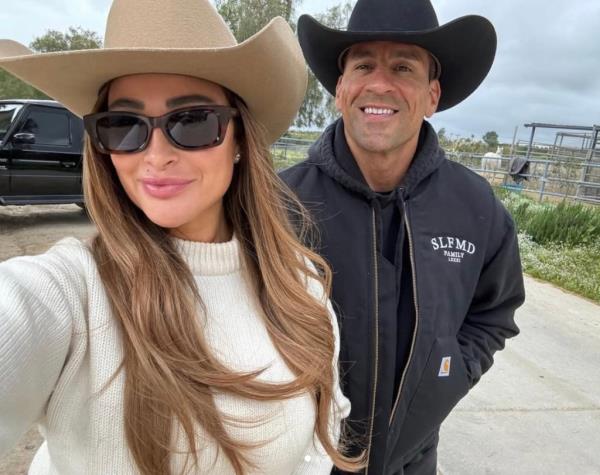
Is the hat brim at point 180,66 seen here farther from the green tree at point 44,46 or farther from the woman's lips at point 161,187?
the green tree at point 44,46

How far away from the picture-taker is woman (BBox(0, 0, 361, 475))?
87cm

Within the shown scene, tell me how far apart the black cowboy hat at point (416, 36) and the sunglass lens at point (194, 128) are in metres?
0.77

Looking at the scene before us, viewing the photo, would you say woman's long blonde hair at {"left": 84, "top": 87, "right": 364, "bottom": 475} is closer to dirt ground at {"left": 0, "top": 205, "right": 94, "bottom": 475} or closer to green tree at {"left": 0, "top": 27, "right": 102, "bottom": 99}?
dirt ground at {"left": 0, "top": 205, "right": 94, "bottom": 475}

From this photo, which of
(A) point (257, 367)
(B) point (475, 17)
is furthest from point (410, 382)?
(B) point (475, 17)

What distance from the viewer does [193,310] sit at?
1048mm

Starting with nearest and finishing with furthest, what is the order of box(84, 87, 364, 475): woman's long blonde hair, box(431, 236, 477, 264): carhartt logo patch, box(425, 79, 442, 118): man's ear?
box(84, 87, 364, 475): woman's long blonde hair, box(431, 236, 477, 264): carhartt logo patch, box(425, 79, 442, 118): man's ear

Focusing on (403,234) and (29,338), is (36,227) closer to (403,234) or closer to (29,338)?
(403,234)

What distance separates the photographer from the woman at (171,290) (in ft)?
2.86

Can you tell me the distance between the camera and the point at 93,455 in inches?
34.7

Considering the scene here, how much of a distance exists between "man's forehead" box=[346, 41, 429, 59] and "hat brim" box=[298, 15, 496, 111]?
28 mm

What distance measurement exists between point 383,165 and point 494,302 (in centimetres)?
68

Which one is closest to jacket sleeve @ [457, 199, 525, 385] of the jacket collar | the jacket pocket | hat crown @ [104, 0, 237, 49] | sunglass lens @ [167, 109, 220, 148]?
the jacket pocket

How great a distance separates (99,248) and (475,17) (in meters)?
1.42

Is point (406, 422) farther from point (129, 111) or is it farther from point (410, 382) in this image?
point (129, 111)
